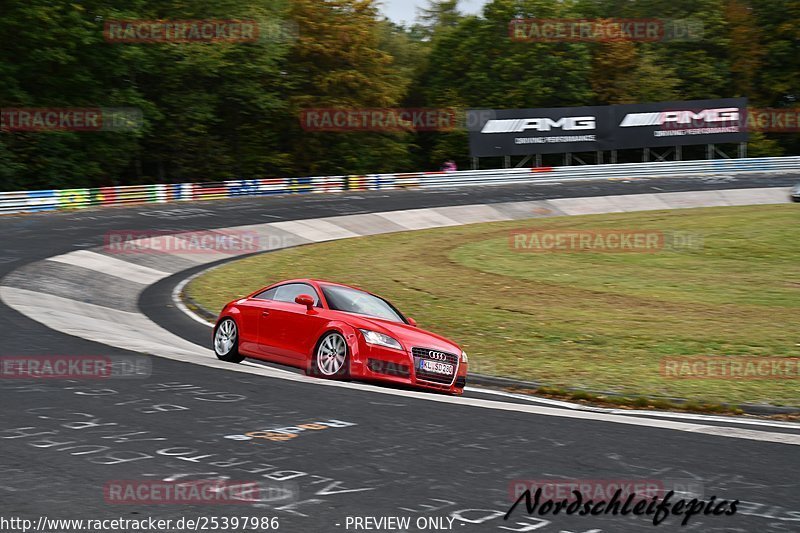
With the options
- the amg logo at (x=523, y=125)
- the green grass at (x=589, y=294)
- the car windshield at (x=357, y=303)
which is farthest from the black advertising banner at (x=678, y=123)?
the car windshield at (x=357, y=303)

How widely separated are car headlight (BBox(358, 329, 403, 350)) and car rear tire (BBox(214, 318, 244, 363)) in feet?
8.85

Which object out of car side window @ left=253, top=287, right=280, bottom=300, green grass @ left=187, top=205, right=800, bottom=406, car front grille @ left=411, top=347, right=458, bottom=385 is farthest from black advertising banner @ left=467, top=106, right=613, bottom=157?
car front grille @ left=411, top=347, right=458, bottom=385

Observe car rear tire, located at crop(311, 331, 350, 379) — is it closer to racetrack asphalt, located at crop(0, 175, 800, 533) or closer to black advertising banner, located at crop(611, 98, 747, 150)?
racetrack asphalt, located at crop(0, 175, 800, 533)

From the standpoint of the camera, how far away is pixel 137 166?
5381cm

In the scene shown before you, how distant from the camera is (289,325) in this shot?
12320 millimetres

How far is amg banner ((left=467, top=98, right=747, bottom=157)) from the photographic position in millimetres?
54531

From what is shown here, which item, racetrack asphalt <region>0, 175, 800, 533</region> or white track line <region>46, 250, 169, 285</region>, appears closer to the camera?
racetrack asphalt <region>0, 175, 800, 533</region>

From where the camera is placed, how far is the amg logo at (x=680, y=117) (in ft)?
184

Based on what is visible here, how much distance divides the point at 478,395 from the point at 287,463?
5327 mm

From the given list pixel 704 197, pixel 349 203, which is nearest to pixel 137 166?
pixel 349 203

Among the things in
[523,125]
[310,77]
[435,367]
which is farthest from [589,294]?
[310,77]

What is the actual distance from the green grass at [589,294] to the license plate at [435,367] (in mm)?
1706

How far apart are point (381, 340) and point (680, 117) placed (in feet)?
162

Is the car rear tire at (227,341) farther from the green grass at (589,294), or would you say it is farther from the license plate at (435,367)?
the green grass at (589,294)
